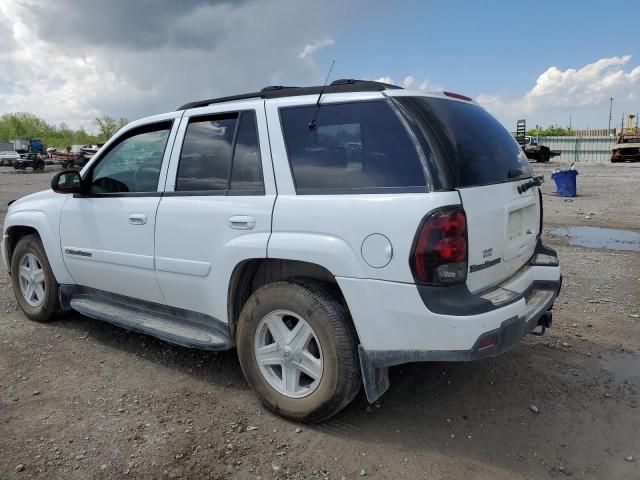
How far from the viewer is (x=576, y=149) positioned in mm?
42062

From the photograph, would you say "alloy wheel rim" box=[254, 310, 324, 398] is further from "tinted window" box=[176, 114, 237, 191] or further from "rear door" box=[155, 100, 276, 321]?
"tinted window" box=[176, 114, 237, 191]

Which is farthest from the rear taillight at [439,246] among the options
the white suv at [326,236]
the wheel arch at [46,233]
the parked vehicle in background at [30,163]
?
the parked vehicle in background at [30,163]

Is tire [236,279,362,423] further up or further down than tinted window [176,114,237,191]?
Answer: further down

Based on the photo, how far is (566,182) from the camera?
14.8 m

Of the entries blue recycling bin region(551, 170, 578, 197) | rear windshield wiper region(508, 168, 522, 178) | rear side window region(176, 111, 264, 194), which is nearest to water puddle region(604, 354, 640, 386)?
rear windshield wiper region(508, 168, 522, 178)

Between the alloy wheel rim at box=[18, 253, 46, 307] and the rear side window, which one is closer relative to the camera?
the rear side window

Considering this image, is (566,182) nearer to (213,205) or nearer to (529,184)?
(529,184)

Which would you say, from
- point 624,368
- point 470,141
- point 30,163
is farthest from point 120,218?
point 30,163

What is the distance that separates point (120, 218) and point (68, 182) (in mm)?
705

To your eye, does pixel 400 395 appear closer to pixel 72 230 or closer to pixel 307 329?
pixel 307 329

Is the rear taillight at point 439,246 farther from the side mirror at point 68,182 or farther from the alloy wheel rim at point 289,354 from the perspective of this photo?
the side mirror at point 68,182

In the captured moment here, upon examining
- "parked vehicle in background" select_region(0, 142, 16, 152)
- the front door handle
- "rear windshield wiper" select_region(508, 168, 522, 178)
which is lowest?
the front door handle

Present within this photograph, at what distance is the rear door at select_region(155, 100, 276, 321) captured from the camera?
3178mm

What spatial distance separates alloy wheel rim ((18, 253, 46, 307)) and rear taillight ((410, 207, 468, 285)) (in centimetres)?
376
